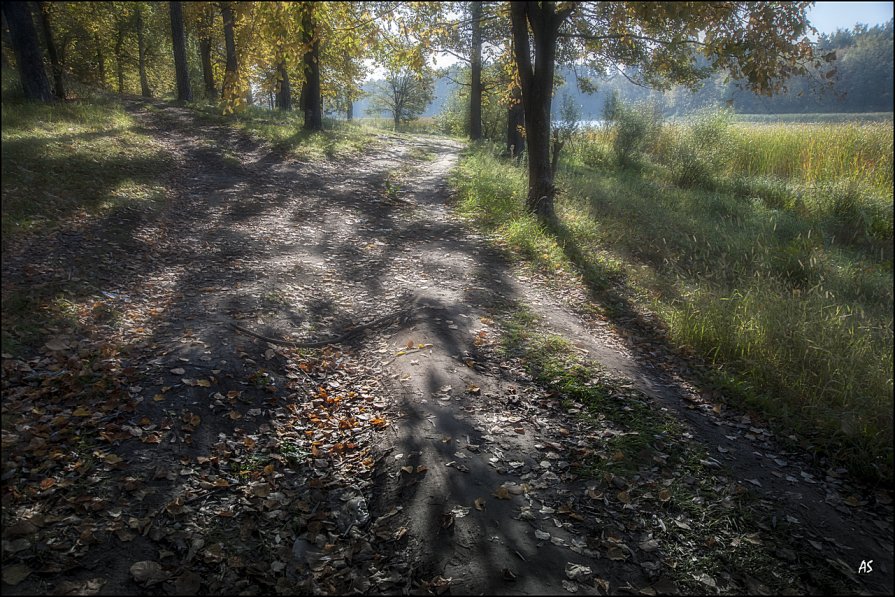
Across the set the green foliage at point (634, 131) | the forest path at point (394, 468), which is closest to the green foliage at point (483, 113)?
the green foliage at point (634, 131)

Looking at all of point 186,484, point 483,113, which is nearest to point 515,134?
point 483,113

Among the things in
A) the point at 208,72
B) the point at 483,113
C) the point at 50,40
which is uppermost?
the point at 483,113

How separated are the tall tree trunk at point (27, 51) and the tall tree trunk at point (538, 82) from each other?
7.30 meters

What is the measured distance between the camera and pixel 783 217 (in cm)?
408

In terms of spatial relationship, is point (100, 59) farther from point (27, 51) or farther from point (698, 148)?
point (698, 148)

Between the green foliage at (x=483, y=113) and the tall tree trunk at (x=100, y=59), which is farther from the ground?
the green foliage at (x=483, y=113)

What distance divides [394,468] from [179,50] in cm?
1359

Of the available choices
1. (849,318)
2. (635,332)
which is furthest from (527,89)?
(849,318)

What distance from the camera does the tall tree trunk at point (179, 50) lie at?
31.9 feet

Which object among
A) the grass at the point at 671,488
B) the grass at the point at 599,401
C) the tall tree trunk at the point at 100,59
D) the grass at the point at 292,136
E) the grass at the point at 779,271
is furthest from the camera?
the grass at the point at 292,136

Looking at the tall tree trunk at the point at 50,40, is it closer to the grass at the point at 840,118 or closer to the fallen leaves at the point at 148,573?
the fallen leaves at the point at 148,573

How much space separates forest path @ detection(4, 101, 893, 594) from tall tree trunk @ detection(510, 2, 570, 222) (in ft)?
13.1

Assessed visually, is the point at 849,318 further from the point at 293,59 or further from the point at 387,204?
the point at 387,204

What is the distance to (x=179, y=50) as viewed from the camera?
1298cm
